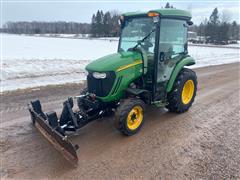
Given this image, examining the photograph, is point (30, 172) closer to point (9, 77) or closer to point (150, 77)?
point (150, 77)

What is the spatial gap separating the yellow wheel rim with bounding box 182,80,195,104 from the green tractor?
0.28 meters

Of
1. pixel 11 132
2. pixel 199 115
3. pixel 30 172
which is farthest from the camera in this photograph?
pixel 199 115

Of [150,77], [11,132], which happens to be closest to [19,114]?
[11,132]

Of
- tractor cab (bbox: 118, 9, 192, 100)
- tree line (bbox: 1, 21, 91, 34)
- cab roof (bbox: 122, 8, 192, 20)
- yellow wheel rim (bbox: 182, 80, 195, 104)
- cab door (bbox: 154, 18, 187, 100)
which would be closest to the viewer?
cab roof (bbox: 122, 8, 192, 20)

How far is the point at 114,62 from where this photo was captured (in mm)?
4336

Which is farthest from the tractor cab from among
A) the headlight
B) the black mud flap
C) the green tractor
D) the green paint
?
the black mud flap

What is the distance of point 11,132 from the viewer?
470 cm

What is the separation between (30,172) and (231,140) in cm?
361

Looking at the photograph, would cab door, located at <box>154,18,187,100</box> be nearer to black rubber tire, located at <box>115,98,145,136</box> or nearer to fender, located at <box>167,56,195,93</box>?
fender, located at <box>167,56,195,93</box>

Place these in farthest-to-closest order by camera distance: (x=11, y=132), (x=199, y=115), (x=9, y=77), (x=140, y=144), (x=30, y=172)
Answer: (x=9, y=77) < (x=199, y=115) < (x=11, y=132) < (x=140, y=144) < (x=30, y=172)

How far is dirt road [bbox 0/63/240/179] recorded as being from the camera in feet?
11.2

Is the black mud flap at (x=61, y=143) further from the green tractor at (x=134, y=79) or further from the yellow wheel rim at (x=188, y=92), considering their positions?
the yellow wheel rim at (x=188, y=92)

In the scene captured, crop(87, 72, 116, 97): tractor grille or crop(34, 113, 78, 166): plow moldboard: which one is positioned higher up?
crop(87, 72, 116, 97): tractor grille

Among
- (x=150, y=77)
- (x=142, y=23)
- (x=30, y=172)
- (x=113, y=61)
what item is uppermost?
(x=142, y=23)
